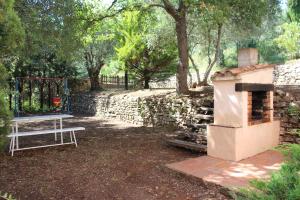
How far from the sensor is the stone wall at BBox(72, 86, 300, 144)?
22.6 feet

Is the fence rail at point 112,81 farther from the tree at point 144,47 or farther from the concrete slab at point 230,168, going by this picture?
the concrete slab at point 230,168

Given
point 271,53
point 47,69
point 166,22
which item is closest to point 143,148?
point 166,22

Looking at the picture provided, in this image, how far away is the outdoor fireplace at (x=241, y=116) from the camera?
5.87 meters

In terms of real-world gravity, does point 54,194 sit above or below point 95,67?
below

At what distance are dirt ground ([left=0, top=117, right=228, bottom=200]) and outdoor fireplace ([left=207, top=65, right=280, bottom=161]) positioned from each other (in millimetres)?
992

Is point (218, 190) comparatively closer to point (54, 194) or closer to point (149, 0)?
point (54, 194)

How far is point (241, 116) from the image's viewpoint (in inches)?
232

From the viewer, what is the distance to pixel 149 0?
13.1 metres

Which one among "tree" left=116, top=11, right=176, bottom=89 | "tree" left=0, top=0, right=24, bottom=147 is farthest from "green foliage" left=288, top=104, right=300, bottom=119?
"tree" left=116, top=11, right=176, bottom=89

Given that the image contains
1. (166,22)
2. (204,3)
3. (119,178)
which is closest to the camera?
(119,178)

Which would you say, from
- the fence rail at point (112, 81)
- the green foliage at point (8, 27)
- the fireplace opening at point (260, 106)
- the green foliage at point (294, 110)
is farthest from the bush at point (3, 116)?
the fence rail at point (112, 81)

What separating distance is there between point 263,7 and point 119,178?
A: 7323mm

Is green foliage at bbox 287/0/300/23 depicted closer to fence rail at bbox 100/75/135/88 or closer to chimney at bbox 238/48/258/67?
fence rail at bbox 100/75/135/88

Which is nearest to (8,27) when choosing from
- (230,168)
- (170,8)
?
(230,168)
